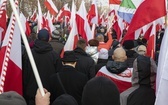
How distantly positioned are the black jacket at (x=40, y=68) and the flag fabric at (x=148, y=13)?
1.27 meters

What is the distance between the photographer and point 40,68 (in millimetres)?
5184

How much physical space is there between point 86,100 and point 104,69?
202 cm

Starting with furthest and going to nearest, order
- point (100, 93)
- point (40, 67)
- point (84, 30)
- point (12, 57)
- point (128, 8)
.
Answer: point (84, 30)
point (128, 8)
point (40, 67)
point (12, 57)
point (100, 93)

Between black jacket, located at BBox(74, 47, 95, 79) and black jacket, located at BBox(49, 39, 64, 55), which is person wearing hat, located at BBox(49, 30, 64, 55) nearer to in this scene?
black jacket, located at BBox(49, 39, 64, 55)

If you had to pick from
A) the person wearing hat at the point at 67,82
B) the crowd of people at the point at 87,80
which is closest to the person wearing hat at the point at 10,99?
the crowd of people at the point at 87,80

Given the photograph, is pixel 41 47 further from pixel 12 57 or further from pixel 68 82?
pixel 12 57

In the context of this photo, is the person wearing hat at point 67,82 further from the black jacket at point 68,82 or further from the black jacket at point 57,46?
the black jacket at point 57,46

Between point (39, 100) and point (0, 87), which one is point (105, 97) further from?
point (0, 87)

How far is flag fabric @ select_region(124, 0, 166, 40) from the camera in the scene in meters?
4.41

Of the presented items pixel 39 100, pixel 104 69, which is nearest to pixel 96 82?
pixel 39 100

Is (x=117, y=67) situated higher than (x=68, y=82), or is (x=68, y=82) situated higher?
(x=117, y=67)

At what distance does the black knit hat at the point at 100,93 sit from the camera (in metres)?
2.68

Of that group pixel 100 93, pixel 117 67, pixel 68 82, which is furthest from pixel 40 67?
pixel 100 93

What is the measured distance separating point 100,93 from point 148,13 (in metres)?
2.09
